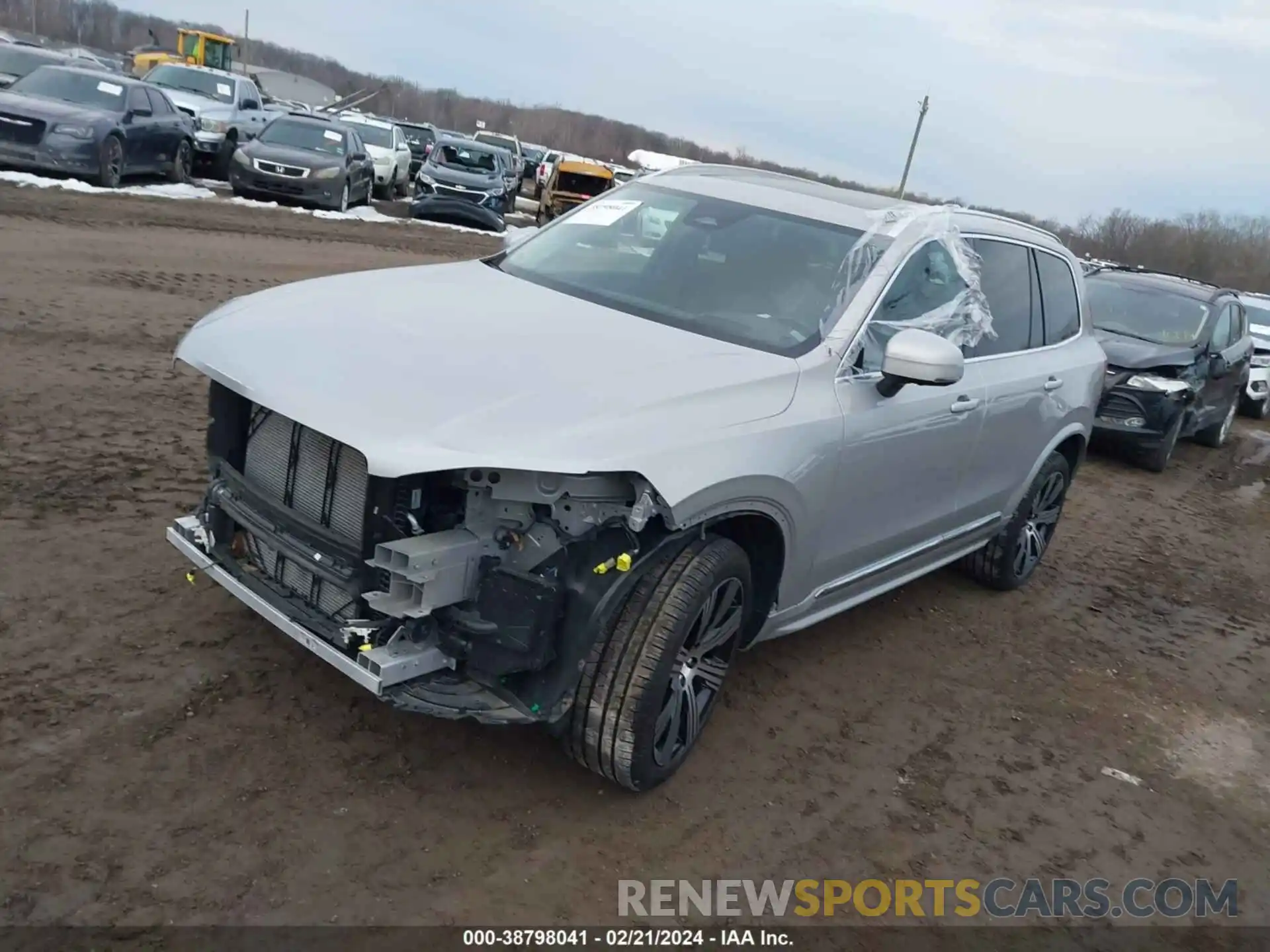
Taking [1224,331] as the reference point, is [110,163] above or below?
below

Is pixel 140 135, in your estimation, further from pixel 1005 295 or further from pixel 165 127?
pixel 1005 295

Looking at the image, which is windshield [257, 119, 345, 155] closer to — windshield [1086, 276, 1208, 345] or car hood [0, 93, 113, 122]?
car hood [0, 93, 113, 122]

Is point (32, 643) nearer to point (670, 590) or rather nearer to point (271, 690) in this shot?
point (271, 690)

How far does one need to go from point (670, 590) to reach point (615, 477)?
0.43 meters

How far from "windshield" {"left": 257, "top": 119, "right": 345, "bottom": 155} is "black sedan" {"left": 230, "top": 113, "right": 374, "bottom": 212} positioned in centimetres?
1

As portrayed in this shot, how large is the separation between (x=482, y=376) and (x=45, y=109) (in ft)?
44.2

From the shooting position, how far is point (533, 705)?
330cm

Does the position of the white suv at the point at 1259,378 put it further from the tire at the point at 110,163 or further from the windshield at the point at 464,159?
the tire at the point at 110,163

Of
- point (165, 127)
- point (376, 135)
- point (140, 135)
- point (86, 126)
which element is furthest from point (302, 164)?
point (376, 135)

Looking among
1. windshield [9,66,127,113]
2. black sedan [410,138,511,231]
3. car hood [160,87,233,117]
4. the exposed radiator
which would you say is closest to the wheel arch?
the exposed radiator

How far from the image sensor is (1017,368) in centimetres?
534

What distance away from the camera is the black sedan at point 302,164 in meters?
17.1

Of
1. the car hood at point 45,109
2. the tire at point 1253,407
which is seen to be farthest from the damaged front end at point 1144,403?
the car hood at point 45,109

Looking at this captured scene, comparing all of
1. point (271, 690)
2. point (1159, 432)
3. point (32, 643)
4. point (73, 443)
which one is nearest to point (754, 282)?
point (271, 690)
